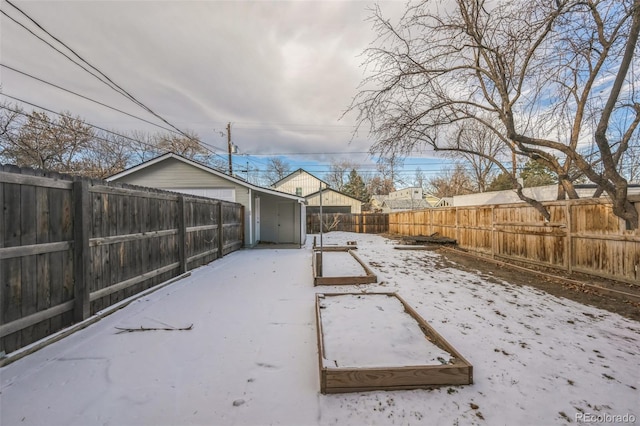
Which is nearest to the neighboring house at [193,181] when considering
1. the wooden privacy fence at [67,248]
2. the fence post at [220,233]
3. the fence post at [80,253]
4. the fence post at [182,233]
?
the fence post at [220,233]

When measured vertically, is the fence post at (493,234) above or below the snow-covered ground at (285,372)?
above

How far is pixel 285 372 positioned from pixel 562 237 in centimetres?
759

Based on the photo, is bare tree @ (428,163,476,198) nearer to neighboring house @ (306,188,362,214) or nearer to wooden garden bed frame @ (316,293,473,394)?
neighboring house @ (306,188,362,214)

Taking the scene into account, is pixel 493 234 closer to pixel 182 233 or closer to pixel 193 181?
pixel 182 233

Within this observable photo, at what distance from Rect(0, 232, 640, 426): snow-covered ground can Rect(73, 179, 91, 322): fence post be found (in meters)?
0.32

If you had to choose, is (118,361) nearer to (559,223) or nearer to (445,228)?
(559,223)

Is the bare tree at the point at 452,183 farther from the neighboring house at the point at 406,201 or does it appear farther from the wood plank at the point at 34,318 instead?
the wood plank at the point at 34,318

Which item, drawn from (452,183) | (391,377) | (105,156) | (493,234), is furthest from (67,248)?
(452,183)

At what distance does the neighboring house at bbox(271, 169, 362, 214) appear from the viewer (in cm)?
2550

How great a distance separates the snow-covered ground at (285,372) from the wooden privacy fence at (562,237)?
2002mm

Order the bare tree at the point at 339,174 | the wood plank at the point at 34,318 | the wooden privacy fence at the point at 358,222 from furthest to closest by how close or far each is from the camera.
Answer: the bare tree at the point at 339,174, the wooden privacy fence at the point at 358,222, the wood plank at the point at 34,318

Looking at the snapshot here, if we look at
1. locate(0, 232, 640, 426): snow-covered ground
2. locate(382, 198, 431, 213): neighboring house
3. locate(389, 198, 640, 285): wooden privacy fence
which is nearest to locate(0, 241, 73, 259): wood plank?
locate(0, 232, 640, 426): snow-covered ground

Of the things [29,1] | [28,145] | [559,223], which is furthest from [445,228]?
[28,145]

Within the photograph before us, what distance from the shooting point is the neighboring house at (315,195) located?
2550 centimetres
